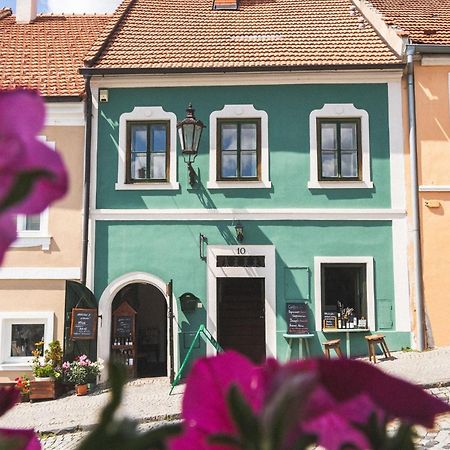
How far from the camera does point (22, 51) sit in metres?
13.9

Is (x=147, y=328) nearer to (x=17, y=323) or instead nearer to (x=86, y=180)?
(x=17, y=323)

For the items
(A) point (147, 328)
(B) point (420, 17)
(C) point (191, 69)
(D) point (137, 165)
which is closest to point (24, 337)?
(A) point (147, 328)

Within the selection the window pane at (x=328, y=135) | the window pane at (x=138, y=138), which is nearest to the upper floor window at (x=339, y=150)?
the window pane at (x=328, y=135)

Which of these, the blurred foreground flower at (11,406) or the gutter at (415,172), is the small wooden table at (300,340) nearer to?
the gutter at (415,172)

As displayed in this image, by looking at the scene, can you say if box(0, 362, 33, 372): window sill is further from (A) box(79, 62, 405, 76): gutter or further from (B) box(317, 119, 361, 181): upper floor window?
(B) box(317, 119, 361, 181): upper floor window

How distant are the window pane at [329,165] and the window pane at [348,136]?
257 millimetres

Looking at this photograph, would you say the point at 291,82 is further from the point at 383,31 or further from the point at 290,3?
the point at 290,3

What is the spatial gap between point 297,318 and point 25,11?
1051 centimetres

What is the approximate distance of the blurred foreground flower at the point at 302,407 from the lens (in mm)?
304

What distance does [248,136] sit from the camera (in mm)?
11688

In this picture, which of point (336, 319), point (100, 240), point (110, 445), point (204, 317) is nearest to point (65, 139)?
point (100, 240)

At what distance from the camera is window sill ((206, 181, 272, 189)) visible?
1144cm

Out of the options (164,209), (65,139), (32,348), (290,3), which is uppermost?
(290,3)

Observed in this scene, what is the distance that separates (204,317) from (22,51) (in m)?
7.36
